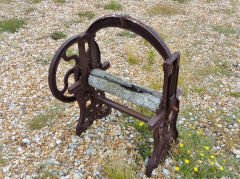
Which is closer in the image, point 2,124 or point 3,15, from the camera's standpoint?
point 2,124

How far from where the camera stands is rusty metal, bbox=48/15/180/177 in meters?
2.56

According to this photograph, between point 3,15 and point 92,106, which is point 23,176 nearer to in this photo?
point 92,106

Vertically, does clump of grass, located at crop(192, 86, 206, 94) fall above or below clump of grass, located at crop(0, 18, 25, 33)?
below

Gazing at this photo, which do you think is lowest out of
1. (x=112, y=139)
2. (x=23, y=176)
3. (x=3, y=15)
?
(x=23, y=176)

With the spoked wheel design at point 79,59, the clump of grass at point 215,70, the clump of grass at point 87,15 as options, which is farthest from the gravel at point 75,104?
the spoked wheel design at point 79,59

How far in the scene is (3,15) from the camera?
7.79 metres

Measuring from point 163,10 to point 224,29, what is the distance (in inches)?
93.5

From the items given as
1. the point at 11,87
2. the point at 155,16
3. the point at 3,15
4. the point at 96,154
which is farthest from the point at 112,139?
the point at 3,15

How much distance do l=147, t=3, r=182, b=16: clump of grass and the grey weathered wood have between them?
582 centimetres

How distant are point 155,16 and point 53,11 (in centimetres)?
380

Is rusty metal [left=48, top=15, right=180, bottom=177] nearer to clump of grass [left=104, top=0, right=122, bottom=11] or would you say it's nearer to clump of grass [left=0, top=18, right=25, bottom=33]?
clump of grass [left=0, top=18, right=25, bottom=33]

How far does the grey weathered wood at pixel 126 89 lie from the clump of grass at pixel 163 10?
19.1ft

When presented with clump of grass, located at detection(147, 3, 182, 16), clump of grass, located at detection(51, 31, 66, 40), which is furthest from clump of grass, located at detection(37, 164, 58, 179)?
clump of grass, located at detection(147, 3, 182, 16)

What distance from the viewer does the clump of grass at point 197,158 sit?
3.36 meters
